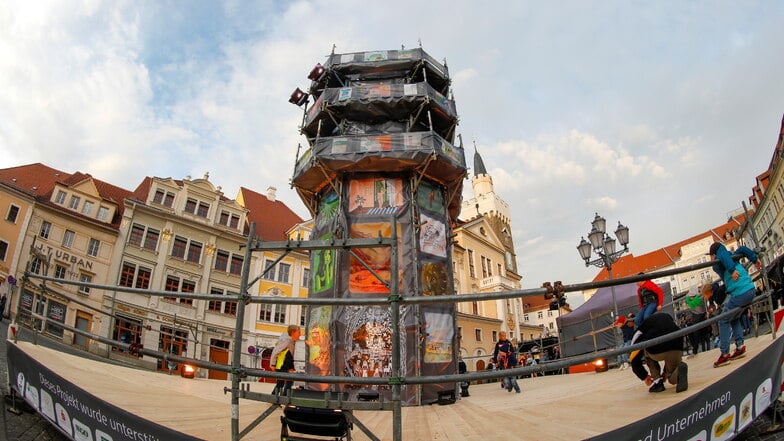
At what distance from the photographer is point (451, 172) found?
18.3 meters

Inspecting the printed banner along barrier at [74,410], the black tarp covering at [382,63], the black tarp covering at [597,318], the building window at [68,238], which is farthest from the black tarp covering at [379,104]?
the building window at [68,238]

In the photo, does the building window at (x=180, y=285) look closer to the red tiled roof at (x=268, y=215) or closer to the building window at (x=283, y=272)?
the building window at (x=283, y=272)

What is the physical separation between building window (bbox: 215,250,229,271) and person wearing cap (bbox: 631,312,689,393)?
32874 millimetres

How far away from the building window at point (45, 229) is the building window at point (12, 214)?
4.76 feet

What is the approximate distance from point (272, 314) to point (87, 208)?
15.3 metres

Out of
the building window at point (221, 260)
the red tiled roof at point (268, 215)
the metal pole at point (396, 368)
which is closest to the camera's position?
the metal pole at point (396, 368)

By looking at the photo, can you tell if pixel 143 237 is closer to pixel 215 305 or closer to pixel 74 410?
pixel 215 305

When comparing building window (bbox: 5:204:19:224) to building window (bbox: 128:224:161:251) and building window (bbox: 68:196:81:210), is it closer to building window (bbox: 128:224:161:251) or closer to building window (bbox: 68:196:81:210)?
building window (bbox: 68:196:81:210)

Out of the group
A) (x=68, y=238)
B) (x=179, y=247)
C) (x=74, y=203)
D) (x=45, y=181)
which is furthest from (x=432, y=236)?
(x=45, y=181)

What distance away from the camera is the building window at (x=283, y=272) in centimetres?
3531

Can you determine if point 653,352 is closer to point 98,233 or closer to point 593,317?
point 593,317

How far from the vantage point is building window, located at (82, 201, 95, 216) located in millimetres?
30156

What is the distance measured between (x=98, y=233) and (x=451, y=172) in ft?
85.5

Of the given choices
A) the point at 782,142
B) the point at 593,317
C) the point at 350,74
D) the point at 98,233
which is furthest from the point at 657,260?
the point at 98,233
